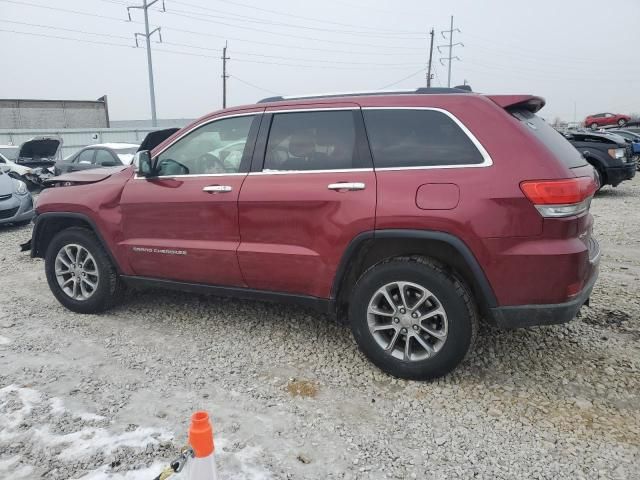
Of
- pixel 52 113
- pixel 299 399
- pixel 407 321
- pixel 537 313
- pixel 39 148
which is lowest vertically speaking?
pixel 299 399

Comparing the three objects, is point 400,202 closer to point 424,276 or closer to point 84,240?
point 424,276

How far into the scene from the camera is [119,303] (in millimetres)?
4680

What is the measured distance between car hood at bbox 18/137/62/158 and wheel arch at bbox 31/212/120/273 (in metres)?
11.1

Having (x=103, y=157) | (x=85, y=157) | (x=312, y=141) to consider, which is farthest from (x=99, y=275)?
(x=85, y=157)

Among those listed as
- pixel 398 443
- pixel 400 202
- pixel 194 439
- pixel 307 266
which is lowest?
pixel 398 443

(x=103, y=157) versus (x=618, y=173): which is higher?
(x=103, y=157)

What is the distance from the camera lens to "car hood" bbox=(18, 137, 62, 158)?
1416cm

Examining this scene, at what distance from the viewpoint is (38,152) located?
14570 mm

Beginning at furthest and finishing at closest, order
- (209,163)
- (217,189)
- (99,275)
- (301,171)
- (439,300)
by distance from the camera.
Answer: (99,275) → (209,163) → (217,189) → (301,171) → (439,300)

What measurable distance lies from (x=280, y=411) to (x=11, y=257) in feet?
18.8

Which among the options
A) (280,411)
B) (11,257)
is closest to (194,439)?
(280,411)

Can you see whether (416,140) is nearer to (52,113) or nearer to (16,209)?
(16,209)

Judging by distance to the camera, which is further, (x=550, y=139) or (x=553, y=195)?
(x=550, y=139)

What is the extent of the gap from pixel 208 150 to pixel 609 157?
10.6 meters
